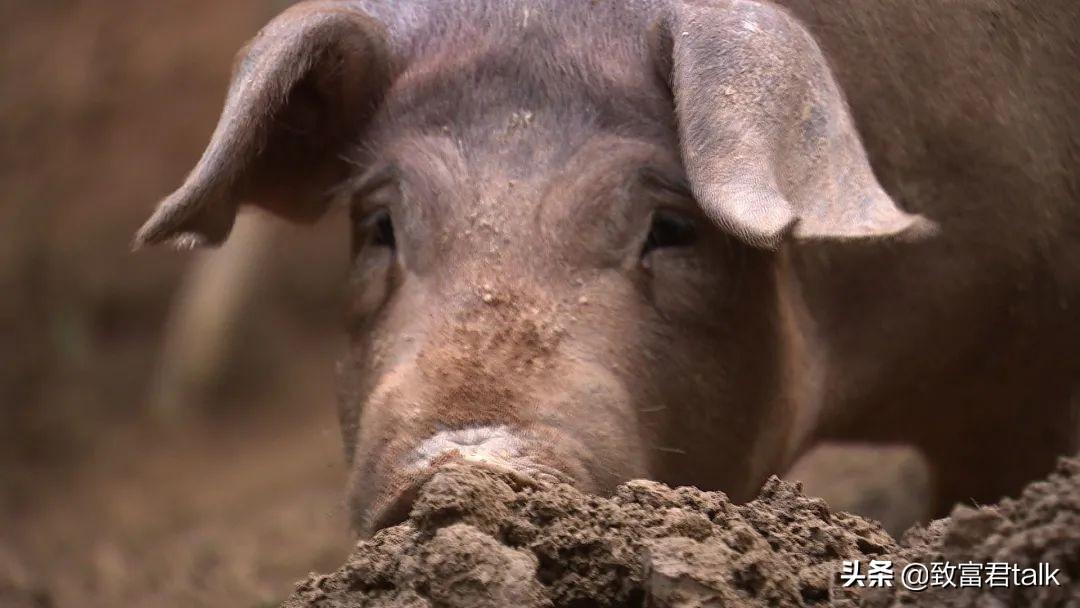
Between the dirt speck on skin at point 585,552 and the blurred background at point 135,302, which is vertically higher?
the dirt speck on skin at point 585,552

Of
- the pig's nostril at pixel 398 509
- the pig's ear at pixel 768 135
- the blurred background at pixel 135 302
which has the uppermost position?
the pig's ear at pixel 768 135

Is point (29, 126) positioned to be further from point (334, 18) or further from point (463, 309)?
point (463, 309)

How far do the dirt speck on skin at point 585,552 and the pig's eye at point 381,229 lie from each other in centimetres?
101

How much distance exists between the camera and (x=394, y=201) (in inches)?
118

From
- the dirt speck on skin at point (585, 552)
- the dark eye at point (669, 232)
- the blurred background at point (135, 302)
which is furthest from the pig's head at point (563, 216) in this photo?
the blurred background at point (135, 302)

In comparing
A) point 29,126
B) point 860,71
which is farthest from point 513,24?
point 29,126

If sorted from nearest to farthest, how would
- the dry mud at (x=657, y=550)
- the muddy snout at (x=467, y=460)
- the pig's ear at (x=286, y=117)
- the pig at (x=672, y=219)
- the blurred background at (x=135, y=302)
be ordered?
the dry mud at (x=657, y=550)
the muddy snout at (x=467, y=460)
the pig at (x=672, y=219)
the pig's ear at (x=286, y=117)
the blurred background at (x=135, y=302)

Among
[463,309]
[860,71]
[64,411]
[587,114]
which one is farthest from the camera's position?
[64,411]

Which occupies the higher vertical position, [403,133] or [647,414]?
[403,133]

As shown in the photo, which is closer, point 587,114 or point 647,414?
point 647,414

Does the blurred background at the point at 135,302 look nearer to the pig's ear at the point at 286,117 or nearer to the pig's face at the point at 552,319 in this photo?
the pig's ear at the point at 286,117

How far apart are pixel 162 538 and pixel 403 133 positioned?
10.3 feet

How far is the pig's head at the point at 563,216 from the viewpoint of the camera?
2.49 meters

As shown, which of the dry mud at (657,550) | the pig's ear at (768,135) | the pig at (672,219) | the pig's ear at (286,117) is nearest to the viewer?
the dry mud at (657,550)
